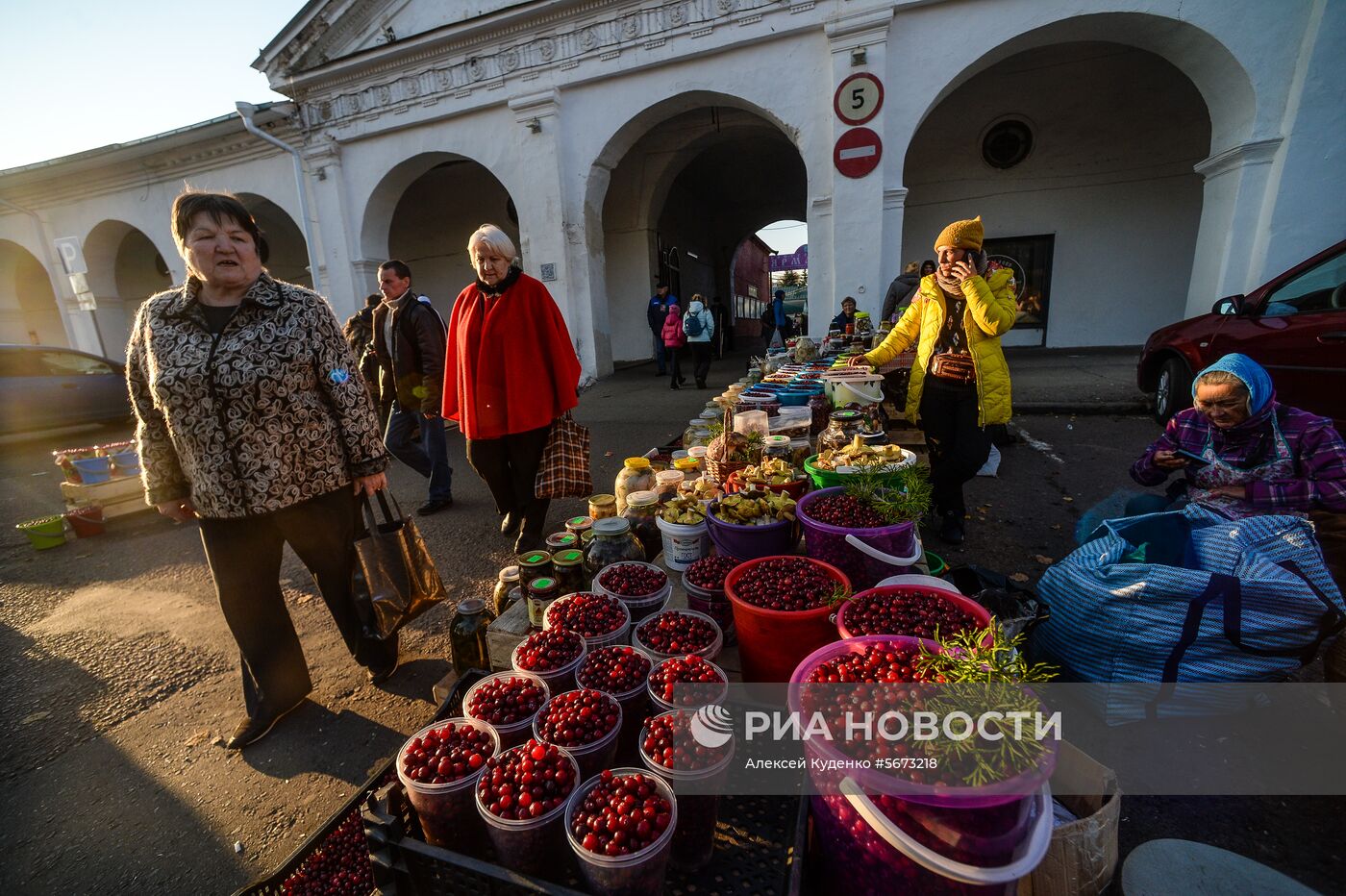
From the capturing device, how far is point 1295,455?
2375 millimetres

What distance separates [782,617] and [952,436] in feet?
8.94

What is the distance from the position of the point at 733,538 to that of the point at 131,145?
61.9ft

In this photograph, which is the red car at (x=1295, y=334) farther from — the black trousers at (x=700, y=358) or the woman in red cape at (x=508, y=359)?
the black trousers at (x=700, y=358)

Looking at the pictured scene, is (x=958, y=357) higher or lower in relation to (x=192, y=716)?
higher

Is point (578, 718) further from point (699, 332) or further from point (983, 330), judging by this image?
point (699, 332)

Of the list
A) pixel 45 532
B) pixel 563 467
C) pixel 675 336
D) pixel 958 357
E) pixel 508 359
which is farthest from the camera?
pixel 675 336

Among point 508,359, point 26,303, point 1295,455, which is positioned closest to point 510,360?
point 508,359

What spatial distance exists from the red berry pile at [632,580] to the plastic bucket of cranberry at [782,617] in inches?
14.8

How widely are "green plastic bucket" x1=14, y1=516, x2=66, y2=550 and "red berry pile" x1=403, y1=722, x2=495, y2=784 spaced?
6152mm

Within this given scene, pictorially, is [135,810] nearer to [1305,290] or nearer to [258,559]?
[258,559]

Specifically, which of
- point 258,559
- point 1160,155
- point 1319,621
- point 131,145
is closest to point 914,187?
point 1160,155

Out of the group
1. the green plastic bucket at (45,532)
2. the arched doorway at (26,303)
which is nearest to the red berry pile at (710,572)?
Answer: the green plastic bucket at (45,532)

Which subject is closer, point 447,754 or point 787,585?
point 447,754

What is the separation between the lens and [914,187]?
12.0m
